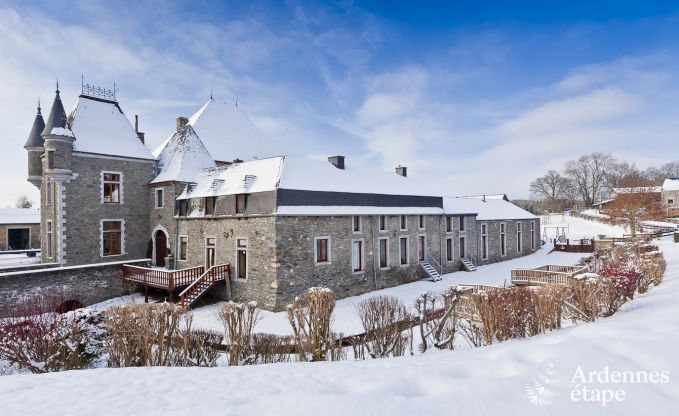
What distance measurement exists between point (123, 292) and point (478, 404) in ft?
62.7

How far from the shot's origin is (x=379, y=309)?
10.9 metres

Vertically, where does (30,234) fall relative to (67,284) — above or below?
above

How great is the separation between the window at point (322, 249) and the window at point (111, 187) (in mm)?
12599

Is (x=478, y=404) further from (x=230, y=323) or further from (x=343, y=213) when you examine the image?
(x=343, y=213)

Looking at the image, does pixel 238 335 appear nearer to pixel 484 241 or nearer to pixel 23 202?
pixel 484 241

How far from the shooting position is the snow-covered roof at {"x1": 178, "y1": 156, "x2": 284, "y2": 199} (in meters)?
16.8

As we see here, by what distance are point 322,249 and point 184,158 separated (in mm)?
10307

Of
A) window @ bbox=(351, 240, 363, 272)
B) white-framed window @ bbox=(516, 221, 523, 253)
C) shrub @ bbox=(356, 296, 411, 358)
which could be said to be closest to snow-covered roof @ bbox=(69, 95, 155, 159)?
window @ bbox=(351, 240, 363, 272)

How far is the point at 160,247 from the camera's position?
21828mm

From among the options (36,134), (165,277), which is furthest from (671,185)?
(36,134)

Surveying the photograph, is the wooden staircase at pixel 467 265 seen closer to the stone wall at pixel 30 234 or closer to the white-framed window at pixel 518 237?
the white-framed window at pixel 518 237

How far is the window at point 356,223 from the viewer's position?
1888cm

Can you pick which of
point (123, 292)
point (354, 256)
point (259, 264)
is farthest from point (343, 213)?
point (123, 292)

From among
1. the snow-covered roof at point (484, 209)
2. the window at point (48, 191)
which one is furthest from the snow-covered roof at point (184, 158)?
the snow-covered roof at point (484, 209)
